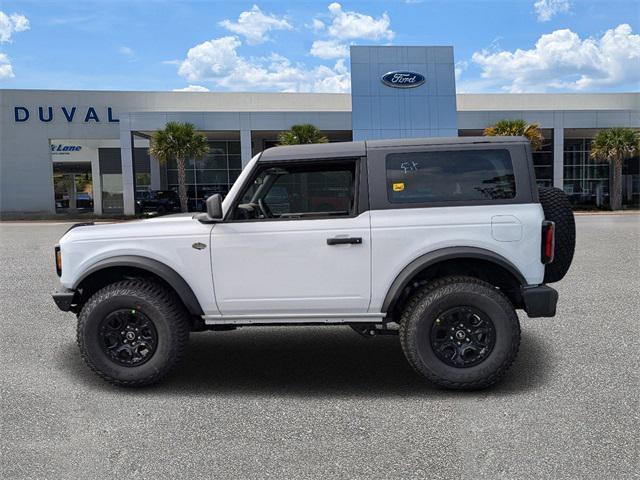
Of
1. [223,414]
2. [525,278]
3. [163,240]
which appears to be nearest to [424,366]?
[525,278]

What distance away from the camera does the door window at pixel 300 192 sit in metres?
4.37

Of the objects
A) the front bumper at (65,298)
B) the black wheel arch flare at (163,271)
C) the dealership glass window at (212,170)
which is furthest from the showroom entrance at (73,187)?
the black wheel arch flare at (163,271)

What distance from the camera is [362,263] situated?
412 cm

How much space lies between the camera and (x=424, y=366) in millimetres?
4051

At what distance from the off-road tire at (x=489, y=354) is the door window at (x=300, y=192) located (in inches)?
38.9

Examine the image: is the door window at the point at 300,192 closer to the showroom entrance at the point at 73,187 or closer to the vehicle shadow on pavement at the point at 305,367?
the vehicle shadow on pavement at the point at 305,367

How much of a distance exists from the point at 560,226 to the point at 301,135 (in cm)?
2640

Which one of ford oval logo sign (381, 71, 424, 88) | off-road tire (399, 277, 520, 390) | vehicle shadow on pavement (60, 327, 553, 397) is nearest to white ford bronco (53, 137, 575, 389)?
off-road tire (399, 277, 520, 390)

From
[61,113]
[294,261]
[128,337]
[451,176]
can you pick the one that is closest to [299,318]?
[294,261]

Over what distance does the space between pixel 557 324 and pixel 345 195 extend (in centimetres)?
309

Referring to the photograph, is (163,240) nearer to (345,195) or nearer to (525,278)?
(345,195)

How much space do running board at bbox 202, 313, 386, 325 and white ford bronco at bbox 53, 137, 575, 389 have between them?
0.04 ft

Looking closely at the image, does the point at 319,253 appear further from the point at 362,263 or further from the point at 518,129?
the point at 518,129

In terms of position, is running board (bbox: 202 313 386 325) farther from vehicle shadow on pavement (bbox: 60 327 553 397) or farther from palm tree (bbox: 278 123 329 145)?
palm tree (bbox: 278 123 329 145)
